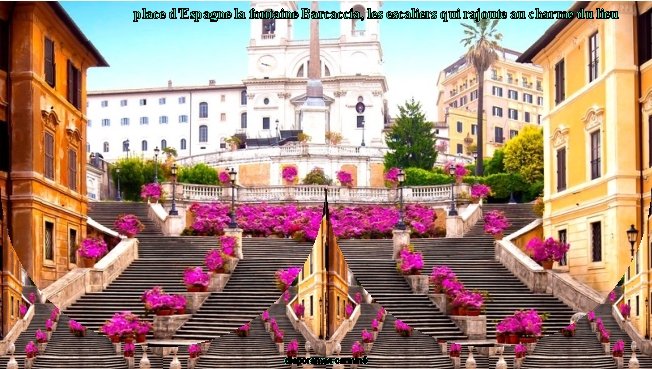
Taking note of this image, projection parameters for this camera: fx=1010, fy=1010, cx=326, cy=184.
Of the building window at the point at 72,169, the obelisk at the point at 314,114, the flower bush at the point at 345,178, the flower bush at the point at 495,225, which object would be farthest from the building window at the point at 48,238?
the obelisk at the point at 314,114

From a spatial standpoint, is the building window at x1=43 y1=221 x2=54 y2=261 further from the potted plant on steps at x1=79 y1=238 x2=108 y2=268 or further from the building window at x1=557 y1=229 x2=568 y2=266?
the building window at x1=557 y1=229 x2=568 y2=266

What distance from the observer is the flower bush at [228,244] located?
7641 millimetres

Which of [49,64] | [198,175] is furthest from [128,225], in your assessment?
[198,175]

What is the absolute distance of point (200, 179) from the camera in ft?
103

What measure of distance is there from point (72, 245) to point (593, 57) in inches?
135

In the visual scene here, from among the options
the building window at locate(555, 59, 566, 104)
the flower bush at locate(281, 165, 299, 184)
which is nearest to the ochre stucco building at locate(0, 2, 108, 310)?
the building window at locate(555, 59, 566, 104)

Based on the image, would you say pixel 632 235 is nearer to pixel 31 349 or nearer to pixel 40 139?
pixel 40 139

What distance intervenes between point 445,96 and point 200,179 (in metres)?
24.6

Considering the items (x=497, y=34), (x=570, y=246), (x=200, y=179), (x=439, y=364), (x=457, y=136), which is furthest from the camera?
(x=200, y=179)

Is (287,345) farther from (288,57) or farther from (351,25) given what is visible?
(288,57)

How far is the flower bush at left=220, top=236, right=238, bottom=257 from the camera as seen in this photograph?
7.64 m

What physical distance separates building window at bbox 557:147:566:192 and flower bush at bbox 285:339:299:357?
6.96ft

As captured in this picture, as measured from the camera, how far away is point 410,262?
7578 millimetres

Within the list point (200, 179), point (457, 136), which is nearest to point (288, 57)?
point (200, 179)
